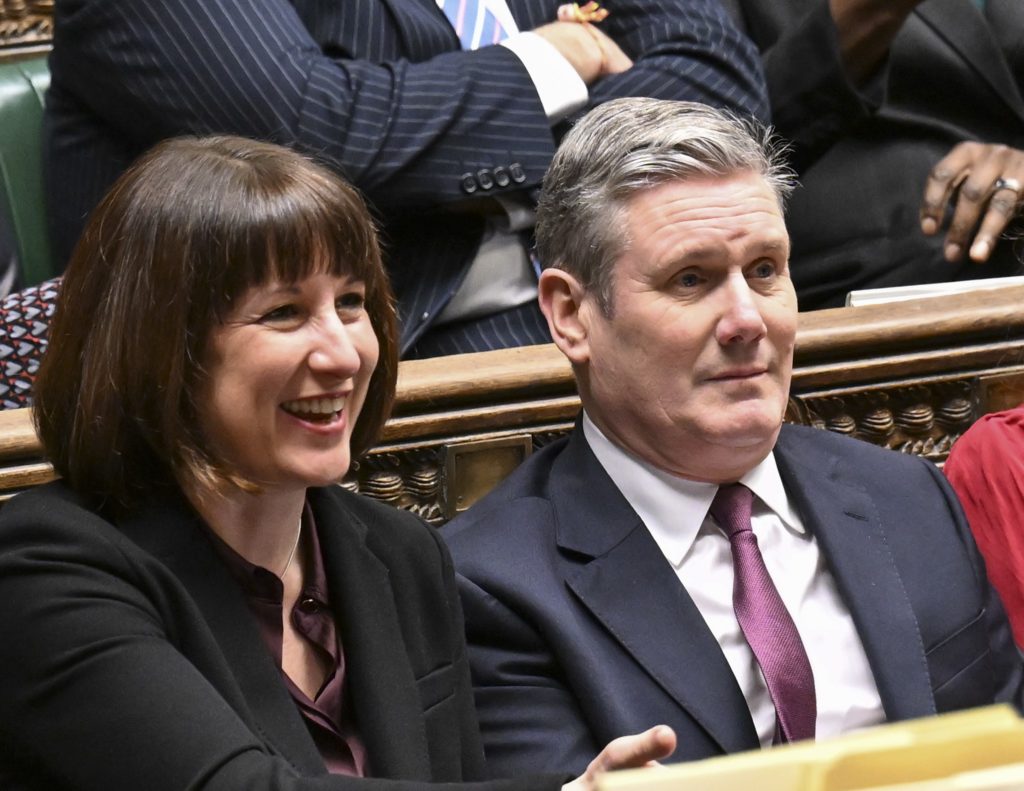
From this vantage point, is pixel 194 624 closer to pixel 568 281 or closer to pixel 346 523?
pixel 346 523

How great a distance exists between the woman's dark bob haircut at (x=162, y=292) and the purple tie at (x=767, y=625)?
466 mm

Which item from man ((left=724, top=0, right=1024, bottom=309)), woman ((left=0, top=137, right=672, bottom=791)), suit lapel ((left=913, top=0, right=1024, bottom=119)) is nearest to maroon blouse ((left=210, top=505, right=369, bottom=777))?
woman ((left=0, top=137, right=672, bottom=791))

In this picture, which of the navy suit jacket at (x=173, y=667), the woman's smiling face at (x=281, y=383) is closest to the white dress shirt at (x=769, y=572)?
the navy suit jacket at (x=173, y=667)

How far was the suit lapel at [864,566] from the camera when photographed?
1.40 m

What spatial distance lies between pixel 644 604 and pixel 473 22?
868 millimetres

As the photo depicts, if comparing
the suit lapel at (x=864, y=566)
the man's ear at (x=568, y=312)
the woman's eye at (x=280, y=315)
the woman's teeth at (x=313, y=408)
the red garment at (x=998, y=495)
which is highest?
the woman's eye at (x=280, y=315)

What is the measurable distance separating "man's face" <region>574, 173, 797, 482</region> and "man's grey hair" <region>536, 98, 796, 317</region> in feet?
0.04

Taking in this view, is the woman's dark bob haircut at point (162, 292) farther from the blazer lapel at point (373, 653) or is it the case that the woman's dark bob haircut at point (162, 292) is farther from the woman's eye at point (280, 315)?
the blazer lapel at point (373, 653)

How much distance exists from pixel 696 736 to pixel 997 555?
438mm

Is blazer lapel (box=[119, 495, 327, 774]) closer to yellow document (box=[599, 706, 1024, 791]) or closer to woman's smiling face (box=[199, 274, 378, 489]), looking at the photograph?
woman's smiling face (box=[199, 274, 378, 489])

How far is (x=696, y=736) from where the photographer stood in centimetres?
134

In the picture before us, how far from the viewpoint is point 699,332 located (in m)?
1.44

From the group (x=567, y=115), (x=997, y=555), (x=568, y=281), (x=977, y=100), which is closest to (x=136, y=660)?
(x=568, y=281)

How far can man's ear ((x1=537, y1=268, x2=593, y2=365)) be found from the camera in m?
1.50
